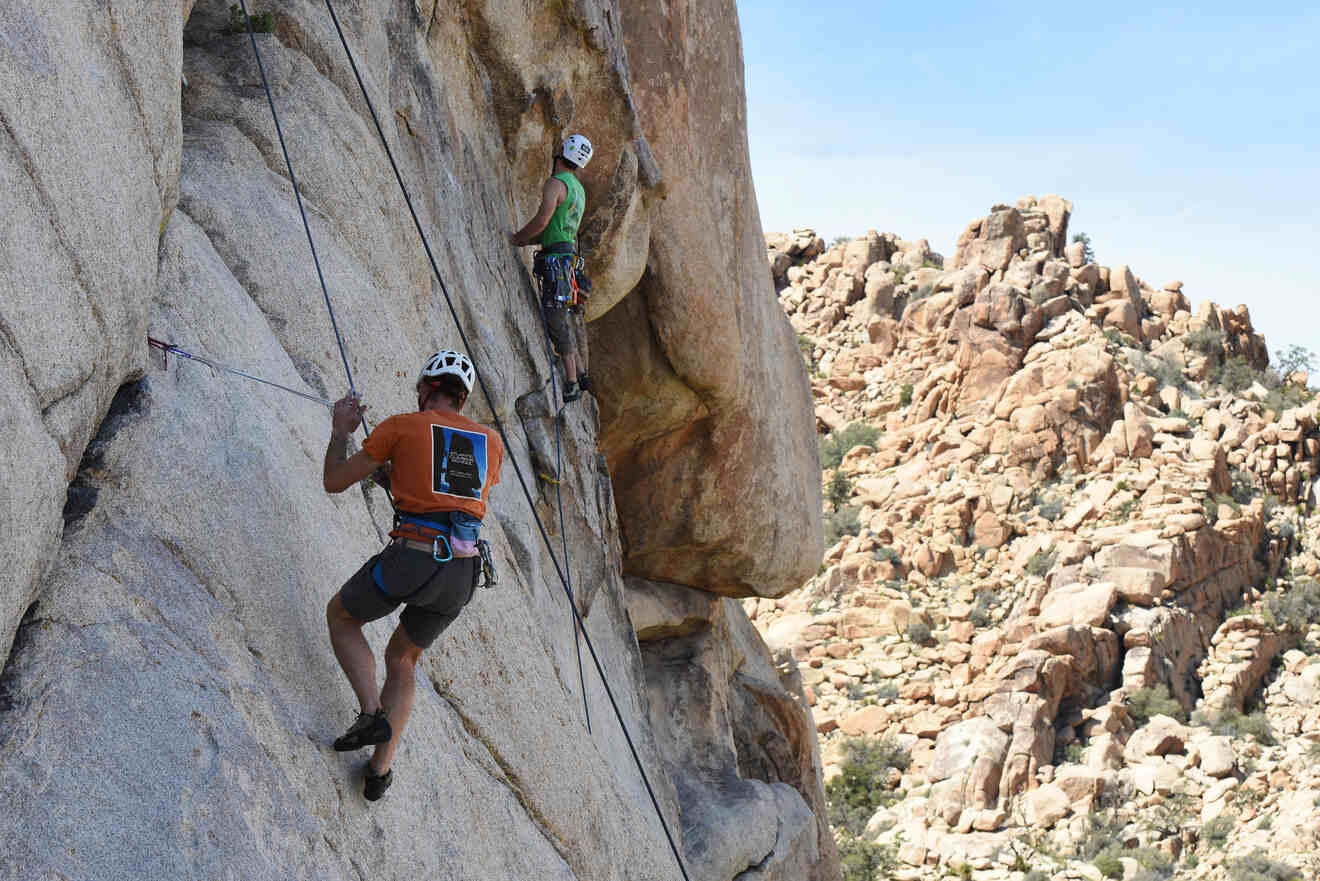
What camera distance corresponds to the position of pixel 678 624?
47.1 ft

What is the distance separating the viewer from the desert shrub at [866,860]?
77.1ft

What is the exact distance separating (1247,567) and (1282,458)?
459cm

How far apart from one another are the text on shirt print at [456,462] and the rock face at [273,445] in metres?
0.66

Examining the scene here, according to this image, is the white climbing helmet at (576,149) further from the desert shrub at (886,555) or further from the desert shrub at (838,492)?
the desert shrub at (838,492)

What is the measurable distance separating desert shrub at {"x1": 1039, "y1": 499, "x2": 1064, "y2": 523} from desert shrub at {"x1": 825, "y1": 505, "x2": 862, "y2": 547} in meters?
5.29

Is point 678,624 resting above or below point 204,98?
below

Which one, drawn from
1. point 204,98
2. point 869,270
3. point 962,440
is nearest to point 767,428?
point 204,98

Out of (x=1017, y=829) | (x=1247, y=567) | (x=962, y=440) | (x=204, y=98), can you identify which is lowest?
(x=1017, y=829)

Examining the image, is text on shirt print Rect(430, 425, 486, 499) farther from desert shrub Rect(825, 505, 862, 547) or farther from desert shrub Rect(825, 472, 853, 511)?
desert shrub Rect(825, 472, 853, 511)

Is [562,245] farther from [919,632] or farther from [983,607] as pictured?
[983,607]

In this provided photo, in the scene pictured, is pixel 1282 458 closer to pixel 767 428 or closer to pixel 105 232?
pixel 767 428

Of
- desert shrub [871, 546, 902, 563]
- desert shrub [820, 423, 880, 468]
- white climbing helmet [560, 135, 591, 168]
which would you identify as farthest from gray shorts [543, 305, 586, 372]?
desert shrub [820, 423, 880, 468]

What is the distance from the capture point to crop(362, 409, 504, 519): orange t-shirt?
469 cm

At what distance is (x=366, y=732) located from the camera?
4.46m
